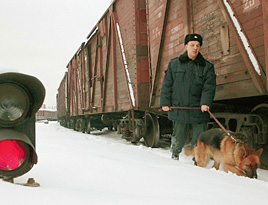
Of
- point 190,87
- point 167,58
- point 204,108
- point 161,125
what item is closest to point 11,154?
point 204,108

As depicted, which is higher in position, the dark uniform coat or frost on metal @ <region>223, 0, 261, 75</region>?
frost on metal @ <region>223, 0, 261, 75</region>

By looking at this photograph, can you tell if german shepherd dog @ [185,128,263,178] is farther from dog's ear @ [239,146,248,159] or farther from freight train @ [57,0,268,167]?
freight train @ [57,0,268,167]

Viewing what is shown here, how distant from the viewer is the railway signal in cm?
143

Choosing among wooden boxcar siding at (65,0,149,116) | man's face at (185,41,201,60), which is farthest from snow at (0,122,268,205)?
Answer: wooden boxcar siding at (65,0,149,116)

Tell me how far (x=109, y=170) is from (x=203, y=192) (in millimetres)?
789

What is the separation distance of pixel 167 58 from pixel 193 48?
188 centimetres

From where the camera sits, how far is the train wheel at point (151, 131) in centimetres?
599

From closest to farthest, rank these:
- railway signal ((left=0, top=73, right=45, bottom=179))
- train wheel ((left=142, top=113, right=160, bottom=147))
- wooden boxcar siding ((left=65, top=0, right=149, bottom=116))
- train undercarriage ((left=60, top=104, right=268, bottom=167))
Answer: railway signal ((left=0, top=73, right=45, bottom=179)) < train undercarriage ((left=60, top=104, right=268, bottom=167)) < train wheel ((left=142, top=113, right=160, bottom=147)) < wooden boxcar siding ((left=65, top=0, right=149, bottom=116))

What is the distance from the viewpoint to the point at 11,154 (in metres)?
1.46

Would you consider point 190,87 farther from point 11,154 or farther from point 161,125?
point 161,125

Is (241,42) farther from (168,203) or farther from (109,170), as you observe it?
(168,203)

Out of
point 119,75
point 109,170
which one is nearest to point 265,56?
point 109,170

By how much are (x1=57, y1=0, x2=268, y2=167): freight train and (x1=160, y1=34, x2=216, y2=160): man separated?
512 mm

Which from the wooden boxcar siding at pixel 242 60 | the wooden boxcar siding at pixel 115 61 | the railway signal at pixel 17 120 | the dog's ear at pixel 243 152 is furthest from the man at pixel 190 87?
the wooden boxcar siding at pixel 115 61
